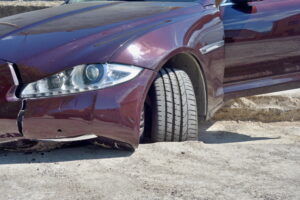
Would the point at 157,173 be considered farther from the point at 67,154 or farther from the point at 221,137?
the point at 221,137

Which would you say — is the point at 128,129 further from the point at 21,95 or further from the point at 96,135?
the point at 21,95

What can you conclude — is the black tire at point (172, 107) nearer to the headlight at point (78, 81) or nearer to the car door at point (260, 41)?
the headlight at point (78, 81)

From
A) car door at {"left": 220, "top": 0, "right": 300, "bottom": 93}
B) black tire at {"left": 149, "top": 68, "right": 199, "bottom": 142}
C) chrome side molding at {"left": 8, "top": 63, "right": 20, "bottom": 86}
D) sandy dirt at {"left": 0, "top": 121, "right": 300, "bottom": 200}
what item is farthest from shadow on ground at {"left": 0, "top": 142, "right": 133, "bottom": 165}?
car door at {"left": 220, "top": 0, "right": 300, "bottom": 93}

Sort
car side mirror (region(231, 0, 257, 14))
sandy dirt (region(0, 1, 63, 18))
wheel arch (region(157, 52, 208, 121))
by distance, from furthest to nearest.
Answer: sandy dirt (region(0, 1, 63, 18)) < car side mirror (region(231, 0, 257, 14)) < wheel arch (region(157, 52, 208, 121))

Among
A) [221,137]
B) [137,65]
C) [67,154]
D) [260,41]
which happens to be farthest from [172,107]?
[260,41]

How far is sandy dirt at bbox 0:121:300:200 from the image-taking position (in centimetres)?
295

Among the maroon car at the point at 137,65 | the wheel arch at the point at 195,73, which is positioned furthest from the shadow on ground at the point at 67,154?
the wheel arch at the point at 195,73

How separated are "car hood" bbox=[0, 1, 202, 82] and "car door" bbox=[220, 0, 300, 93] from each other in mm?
489

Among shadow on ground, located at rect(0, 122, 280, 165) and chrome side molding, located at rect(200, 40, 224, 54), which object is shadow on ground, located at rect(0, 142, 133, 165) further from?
chrome side molding, located at rect(200, 40, 224, 54)

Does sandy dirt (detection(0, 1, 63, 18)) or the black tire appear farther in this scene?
sandy dirt (detection(0, 1, 63, 18))

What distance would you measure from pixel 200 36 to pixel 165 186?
58.2 inches

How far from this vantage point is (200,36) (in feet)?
13.5

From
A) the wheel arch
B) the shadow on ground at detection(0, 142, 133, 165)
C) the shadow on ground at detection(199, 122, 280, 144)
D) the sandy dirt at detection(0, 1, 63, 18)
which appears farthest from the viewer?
the sandy dirt at detection(0, 1, 63, 18)

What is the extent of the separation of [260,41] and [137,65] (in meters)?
1.61
